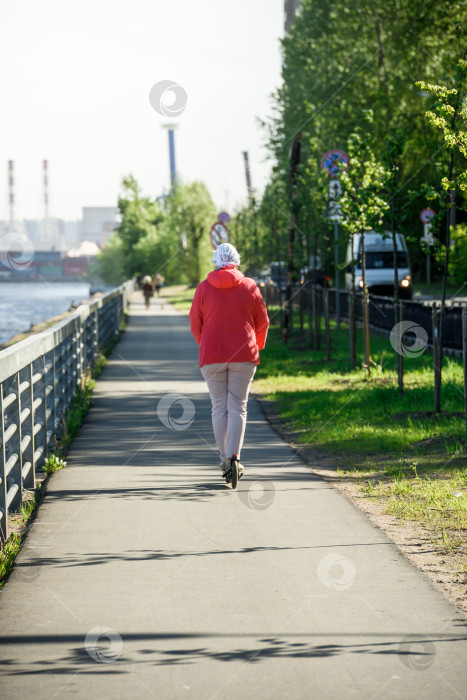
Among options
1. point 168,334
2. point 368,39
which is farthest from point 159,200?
point 168,334

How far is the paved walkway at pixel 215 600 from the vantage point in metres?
4.09

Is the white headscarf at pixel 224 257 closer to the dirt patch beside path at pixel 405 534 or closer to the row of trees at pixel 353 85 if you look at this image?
the dirt patch beside path at pixel 405 534

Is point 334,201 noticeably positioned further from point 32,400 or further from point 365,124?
point 32,400

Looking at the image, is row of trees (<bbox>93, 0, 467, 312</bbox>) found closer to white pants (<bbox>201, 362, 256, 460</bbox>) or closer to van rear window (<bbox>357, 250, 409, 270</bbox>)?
van rear window (<bbox>357, 250, 409, 270</bbox>)

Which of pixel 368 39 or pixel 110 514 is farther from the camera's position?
pixel 368 39

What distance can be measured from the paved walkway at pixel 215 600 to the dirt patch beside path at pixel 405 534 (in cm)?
11

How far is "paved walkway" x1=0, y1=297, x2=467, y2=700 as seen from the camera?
161 inches

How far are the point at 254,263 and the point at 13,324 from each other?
1664 cm

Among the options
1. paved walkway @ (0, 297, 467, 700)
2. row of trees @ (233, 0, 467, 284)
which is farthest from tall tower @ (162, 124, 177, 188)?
paved walkway @ (0, 297, 467, 700)

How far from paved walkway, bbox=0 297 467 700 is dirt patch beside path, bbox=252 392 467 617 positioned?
11 cm

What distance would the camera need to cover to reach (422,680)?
4094 mm

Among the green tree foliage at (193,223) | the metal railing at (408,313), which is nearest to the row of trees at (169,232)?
the green tree foliage at (193,223)

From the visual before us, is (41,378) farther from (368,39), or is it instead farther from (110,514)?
(368,39)

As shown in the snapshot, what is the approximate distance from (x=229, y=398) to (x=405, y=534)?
2.09 metres
